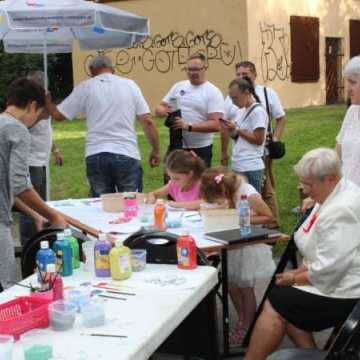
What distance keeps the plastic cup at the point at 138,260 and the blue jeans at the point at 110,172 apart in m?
2.53

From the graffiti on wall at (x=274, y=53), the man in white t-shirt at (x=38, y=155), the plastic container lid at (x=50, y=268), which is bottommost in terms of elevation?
the plastic container lid at (x=50, y=268)

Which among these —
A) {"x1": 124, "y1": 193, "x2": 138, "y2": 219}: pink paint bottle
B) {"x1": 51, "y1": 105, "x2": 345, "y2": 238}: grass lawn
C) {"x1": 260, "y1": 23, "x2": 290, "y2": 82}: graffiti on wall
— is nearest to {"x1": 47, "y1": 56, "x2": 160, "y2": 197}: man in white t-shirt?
{"x1": 124, "y1": 193, "x2": 138, "y2": 219}: pink paint bottle

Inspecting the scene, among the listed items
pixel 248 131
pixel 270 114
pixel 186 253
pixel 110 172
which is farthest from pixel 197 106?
pixel 186 253

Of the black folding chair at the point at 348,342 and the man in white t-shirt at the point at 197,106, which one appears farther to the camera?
the man in white t-shirt at the point at 197,106

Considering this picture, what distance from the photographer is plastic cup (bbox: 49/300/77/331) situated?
2.48 metres

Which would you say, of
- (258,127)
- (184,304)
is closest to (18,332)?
(184,304)

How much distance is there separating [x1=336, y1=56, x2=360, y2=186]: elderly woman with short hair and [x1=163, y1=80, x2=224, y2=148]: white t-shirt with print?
1.82 meters

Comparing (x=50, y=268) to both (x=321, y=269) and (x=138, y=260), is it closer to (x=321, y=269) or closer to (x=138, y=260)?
(x=138, y=260)

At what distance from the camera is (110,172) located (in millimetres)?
5770

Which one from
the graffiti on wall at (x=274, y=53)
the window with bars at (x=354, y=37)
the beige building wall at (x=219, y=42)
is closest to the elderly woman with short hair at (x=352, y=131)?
Result: the beige building wall at (x=219, y=42)

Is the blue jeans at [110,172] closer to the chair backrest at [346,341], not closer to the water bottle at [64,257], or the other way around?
the water bottle at [64,257]

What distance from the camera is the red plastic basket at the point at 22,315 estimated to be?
2.40 meters

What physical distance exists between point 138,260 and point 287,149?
8.50 m

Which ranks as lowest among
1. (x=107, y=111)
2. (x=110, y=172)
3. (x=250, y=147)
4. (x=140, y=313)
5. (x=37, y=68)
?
(x=140, y=313)
